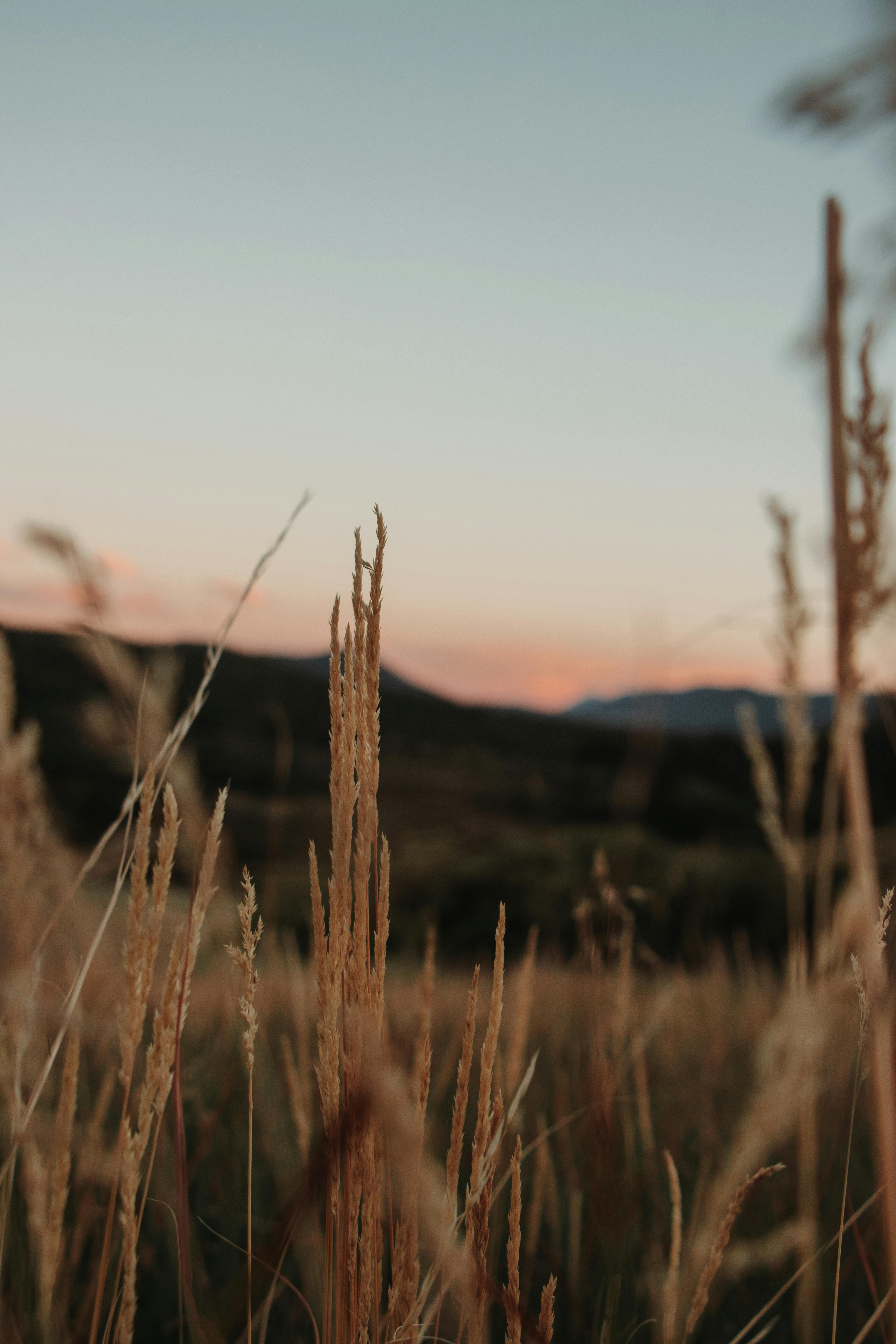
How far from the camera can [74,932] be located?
192cm

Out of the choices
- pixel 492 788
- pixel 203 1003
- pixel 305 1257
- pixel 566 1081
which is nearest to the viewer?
pixel 305 1257

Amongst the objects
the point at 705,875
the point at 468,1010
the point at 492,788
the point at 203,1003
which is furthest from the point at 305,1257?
the point at 492,788

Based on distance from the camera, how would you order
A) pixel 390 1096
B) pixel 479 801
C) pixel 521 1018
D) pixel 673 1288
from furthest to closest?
pixel 479 801 → pixel 521 1018 → pixel 673 1288 → pixel 390 1096

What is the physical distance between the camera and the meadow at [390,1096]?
2.19 ft

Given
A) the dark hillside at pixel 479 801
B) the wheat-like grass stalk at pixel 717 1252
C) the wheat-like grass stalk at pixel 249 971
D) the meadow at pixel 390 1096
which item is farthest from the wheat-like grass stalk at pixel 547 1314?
the dark hillside at pixel 479 801

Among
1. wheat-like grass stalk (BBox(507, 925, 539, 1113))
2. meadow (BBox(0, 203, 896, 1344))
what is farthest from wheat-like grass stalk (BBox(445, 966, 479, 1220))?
wheat-like grass stalk (BBox(507, 925, 539, 1113))

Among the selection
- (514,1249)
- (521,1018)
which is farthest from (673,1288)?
(521,1018)

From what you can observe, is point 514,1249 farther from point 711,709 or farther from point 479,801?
point 479,801

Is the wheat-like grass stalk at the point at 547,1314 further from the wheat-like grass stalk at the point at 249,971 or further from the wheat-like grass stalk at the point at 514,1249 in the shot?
the wheat-like grass stalk at the point at 249,971

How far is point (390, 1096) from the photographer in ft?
1.24

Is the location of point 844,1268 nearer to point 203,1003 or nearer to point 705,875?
point 203,1003

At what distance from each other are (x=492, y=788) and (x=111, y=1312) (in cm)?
1375

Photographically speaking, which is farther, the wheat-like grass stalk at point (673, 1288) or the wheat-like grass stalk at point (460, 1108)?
the wheat-like grass stalk at point (673, 1288)

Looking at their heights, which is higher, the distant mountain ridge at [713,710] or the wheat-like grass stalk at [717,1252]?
the distant mountain ridge at [713,710]
